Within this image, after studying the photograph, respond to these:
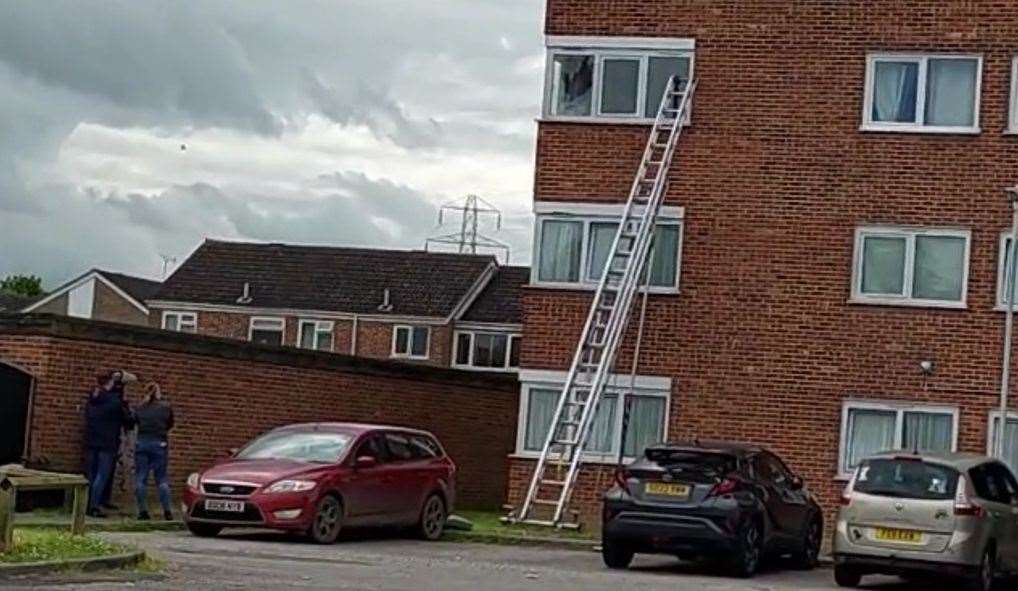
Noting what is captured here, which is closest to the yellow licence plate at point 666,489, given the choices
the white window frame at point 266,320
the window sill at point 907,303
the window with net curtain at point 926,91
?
the window sill at point 907,303

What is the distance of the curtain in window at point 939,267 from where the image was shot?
96.9 feet

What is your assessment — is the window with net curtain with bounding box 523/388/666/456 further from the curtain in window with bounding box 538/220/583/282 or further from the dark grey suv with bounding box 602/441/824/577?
the dark grey suv with bounding box 602/441/824/577

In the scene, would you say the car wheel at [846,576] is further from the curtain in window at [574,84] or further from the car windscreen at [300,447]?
the curtain in window at [574,84]

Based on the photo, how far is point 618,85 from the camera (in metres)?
31.1

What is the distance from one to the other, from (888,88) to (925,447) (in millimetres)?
5498

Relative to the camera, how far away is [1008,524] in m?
22.0

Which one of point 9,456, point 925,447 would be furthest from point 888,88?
point 9,456

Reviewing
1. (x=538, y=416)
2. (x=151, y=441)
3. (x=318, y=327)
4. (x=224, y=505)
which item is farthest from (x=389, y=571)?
(x=318, y=327)

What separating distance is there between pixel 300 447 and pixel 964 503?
844 centimetres

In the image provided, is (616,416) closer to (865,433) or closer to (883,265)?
(865,433)

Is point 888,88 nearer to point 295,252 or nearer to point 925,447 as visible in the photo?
point 925,447

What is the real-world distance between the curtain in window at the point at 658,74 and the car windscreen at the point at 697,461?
31.0 feet

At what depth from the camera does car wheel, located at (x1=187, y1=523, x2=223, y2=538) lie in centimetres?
2396

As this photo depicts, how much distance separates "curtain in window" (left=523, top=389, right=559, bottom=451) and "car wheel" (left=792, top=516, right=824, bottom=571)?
689cm
